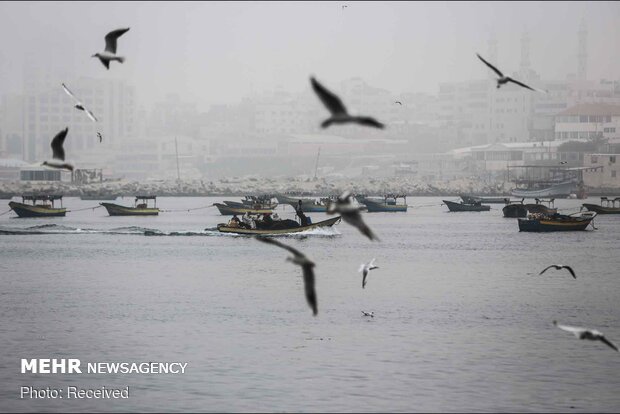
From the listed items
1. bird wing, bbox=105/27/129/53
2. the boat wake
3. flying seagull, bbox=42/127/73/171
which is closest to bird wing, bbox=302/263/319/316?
flying seagull, bbox=42/127/73/171

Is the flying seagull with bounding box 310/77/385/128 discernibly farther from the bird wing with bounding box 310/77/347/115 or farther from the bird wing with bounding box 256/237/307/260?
the bird wing with bounding box 256/237/307/260

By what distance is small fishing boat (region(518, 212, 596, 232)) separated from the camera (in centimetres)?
7819

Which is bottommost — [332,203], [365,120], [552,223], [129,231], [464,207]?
[129,231]

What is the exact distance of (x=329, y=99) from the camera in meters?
14.6

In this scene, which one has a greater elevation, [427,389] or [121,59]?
[121,59]

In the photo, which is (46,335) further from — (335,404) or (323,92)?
(323,92)

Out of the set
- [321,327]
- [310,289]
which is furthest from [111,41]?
[321,327]

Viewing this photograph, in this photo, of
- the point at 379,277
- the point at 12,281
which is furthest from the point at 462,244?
the point at 12,281

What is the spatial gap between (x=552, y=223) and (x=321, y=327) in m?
46.3

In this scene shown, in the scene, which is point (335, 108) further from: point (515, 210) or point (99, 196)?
point (99, 196)

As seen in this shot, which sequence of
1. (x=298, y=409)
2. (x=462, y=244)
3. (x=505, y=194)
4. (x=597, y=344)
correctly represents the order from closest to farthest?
(x=298, y=409), (x=597, y=344), (x=462, y=244), (x=505, y=194)

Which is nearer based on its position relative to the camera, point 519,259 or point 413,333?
point 413,333

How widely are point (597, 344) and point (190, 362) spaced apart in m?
10.7

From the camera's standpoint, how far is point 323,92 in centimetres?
1449
